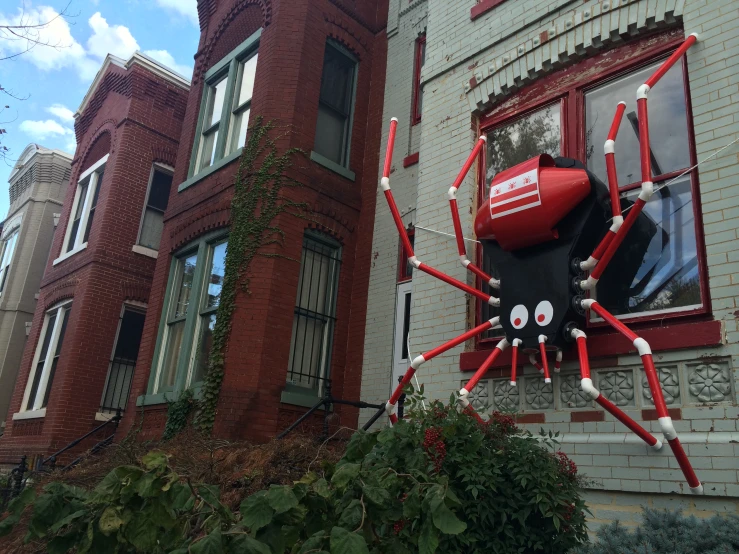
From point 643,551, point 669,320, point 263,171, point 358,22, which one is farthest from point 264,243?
point 643,551

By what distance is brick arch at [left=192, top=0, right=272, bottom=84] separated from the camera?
35.5 feet

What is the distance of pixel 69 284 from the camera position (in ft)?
44.5

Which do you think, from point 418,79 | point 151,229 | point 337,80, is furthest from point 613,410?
point 151,229

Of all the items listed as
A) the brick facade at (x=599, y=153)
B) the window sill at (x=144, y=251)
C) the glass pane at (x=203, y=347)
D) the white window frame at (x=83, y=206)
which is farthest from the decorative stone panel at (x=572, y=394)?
the white window frame at (x=83, y=206)

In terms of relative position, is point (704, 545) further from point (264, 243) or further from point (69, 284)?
point (69, 284)

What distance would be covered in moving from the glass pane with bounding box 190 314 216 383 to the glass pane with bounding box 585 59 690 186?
5.85m

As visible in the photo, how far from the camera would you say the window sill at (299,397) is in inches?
343

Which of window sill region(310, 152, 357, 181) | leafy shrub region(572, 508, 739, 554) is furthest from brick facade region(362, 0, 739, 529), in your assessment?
window sill region(310, 152, 357, 181)

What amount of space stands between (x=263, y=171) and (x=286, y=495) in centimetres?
727

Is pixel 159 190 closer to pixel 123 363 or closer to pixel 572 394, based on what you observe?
pixel 123 363

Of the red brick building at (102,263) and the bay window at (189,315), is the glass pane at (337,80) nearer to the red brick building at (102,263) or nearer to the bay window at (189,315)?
the bay window at (189,315)

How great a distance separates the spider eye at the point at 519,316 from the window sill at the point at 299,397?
4.47 meters

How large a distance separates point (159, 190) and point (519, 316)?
1132 centimetres

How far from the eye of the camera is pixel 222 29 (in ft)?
38.8
